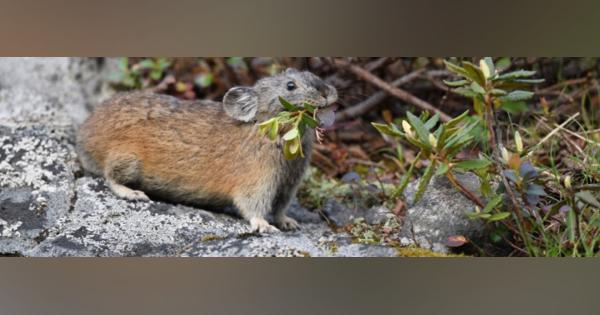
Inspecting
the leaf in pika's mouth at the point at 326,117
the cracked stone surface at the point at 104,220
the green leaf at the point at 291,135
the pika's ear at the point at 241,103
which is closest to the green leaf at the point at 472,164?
the cracked stone surface at the point at 104,220

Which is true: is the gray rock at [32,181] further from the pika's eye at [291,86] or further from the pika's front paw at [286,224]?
the pika's eye at [291,86]

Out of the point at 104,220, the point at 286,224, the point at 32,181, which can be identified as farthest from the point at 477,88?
the point at 32,181

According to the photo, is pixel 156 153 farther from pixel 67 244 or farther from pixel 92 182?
pixel 67 244

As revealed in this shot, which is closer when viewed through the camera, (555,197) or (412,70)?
(555,197)

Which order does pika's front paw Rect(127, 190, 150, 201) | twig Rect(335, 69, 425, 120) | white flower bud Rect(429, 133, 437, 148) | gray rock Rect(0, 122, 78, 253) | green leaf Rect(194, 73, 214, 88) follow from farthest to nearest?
A: 1. green leaf Rect(194, 73, 214, 88)
2. twig Rect(335, 69, 425, 120)
3. pika's front paw Rect(127, 190, 150, 201)
4. gray rock Rect(0, 122, 78, 253)
5. white flower bud Rect(429, 133, 437, 148)

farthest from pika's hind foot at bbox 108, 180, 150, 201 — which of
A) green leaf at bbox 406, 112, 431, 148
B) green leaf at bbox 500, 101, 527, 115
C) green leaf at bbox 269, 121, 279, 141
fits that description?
green leaf at bbox 500, 101, 527, 115

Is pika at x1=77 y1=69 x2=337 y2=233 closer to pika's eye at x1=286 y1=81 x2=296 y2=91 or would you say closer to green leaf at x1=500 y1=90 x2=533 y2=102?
pika's eye at x1=286 y1=81 x2=296 y2=91

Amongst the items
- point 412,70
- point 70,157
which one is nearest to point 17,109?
point 70,157
